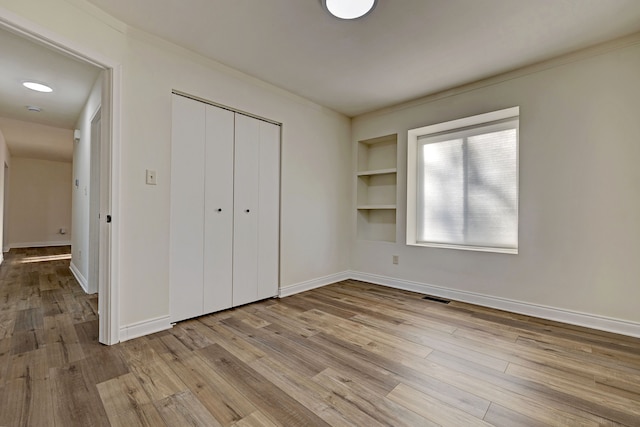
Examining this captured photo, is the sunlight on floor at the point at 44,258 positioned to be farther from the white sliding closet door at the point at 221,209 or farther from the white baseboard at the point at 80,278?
the white sliding closet door at the point at 221,209

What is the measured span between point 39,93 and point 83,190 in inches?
Answer: 47.5

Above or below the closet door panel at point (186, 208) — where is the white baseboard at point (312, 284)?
below

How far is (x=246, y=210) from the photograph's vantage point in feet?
9.72

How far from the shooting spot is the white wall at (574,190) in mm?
2270

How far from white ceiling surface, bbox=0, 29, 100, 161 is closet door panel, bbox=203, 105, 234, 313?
1.08 meters

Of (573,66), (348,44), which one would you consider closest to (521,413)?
(348,44)

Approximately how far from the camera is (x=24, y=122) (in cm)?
432

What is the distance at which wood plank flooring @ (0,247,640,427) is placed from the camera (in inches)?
53.1

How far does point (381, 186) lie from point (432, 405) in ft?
10.1

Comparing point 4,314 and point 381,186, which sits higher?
point 381,186

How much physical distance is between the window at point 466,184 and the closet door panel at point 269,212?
5.57 ft

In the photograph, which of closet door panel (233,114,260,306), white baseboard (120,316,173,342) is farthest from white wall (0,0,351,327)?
closet door panel (233,114,260,306)

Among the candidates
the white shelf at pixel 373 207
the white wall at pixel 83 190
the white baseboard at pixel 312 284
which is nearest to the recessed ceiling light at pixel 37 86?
the white wall at pixel 83 190

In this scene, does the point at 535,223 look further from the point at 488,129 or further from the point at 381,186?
the point at 381,186
